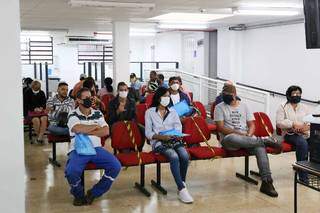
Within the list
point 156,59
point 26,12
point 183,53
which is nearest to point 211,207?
point 26,12

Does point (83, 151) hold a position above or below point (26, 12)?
below

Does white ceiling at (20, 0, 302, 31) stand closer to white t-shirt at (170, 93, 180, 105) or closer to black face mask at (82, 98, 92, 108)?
white t-shirt at (170, 93, 180, 105)

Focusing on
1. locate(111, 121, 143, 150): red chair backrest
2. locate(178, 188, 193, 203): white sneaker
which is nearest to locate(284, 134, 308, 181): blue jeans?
locate(178, 188, 193, 203): white sneaker

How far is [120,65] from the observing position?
10.0 metres

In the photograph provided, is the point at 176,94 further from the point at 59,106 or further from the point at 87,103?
the point at 87,103

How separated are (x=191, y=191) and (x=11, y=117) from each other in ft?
8.93

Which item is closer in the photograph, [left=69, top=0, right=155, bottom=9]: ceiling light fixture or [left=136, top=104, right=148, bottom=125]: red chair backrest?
[left=69, top=0, right=155, bottom=9]: ceiling light fixture

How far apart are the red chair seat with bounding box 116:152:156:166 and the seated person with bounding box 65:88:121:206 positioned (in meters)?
0.14

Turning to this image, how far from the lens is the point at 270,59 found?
10.6 metres

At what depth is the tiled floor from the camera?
4843 millimetres

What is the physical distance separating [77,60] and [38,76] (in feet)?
8.72

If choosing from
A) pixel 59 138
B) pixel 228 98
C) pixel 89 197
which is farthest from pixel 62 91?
pixel 228 98

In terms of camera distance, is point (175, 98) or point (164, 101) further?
point (175, 98)

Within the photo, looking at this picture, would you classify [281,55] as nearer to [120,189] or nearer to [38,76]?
[120,189]
